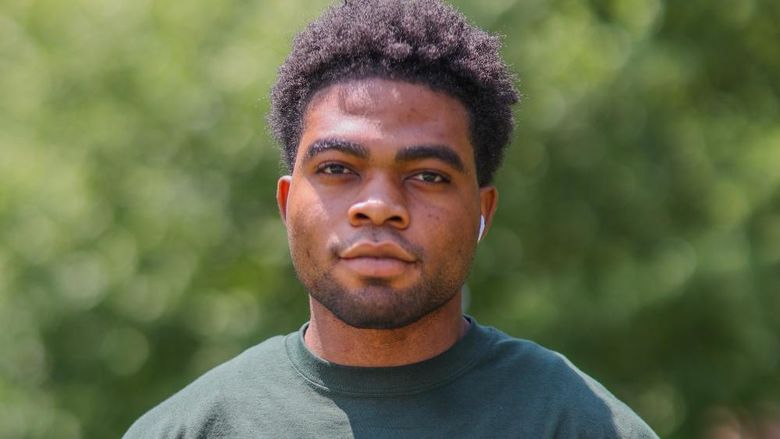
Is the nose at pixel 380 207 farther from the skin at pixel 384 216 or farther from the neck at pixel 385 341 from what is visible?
the neck at pixel 385 341

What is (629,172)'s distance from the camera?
26.7ft

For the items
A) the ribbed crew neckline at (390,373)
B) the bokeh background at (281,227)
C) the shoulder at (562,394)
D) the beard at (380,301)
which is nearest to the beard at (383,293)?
the beard at (380,301)

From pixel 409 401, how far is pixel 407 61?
2.43 ft

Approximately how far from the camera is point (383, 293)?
301 cm

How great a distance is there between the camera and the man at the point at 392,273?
3021 millimetres

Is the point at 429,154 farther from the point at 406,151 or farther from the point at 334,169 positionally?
the point at 334,169

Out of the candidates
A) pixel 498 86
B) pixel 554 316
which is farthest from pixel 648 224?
pixel 498 86

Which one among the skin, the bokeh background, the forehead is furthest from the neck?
the bokeh background

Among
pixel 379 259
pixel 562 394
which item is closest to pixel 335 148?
pixel 379 259

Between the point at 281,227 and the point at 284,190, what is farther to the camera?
the point at 281,227

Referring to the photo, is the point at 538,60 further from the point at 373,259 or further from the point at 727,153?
the point at 373,259

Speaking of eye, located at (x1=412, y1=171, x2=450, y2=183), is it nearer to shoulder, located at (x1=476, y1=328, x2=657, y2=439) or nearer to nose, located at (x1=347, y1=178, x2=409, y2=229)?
nose, located at (x1=347, y1=178, x2=409, y2=229)

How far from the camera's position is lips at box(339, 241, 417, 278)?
2.98m

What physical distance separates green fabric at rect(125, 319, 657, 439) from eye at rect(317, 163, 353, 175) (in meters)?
0.41
